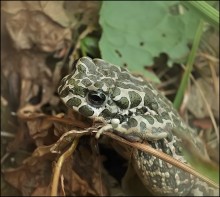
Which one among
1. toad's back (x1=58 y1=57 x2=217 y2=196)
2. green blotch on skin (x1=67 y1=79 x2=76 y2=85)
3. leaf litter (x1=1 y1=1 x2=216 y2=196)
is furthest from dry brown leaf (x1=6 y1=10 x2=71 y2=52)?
green blotch on skin (x1=67 y1=79 x2=76 y2=85)

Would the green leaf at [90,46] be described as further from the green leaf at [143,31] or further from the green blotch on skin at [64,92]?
the green blotch on skin at [64,92]

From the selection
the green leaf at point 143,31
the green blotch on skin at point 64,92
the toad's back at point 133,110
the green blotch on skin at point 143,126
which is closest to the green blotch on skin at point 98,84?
the toad's back at point 133,110

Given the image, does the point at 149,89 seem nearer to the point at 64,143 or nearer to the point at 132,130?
the point at 132,130

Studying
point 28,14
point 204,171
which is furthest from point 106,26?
point 204,171

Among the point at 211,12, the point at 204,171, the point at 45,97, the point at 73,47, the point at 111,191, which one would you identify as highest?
the point at 211,12

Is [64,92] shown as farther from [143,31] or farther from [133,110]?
[143,31]

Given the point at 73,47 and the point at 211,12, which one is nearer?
the point at 211,12
